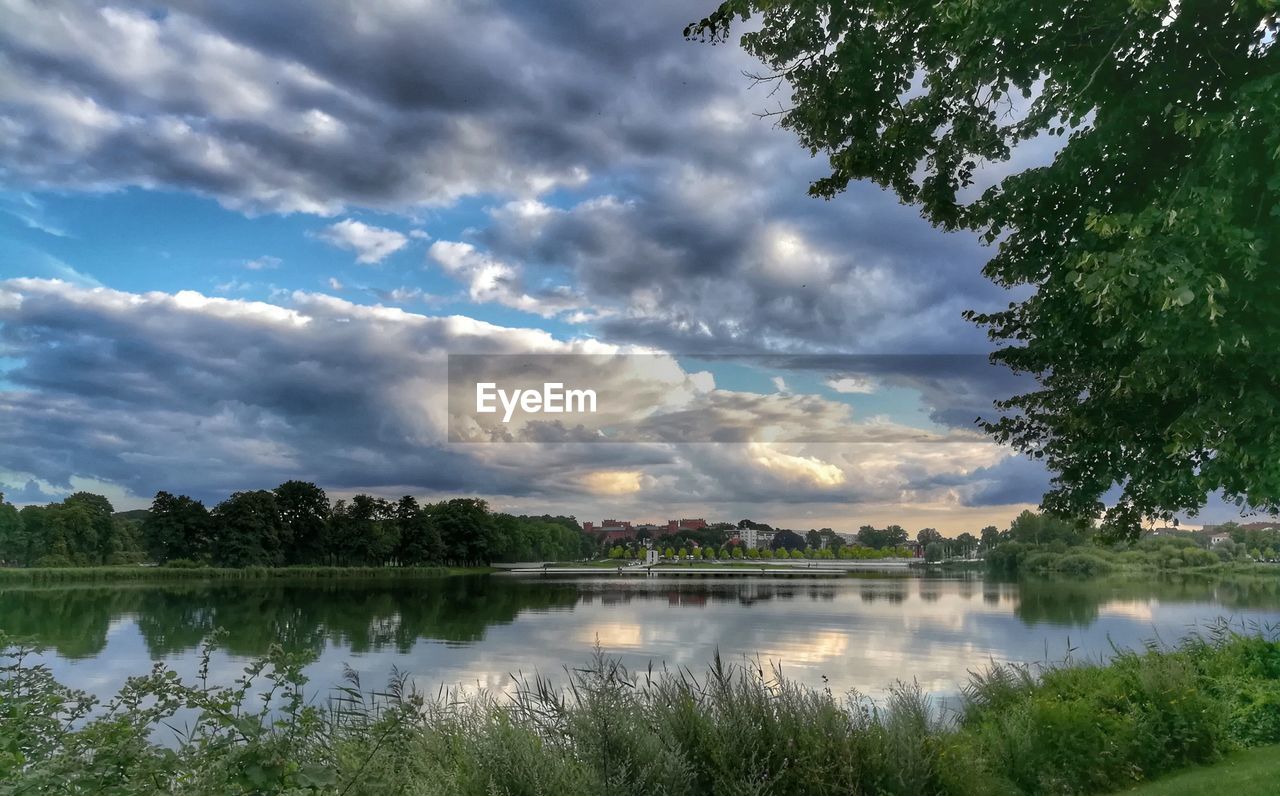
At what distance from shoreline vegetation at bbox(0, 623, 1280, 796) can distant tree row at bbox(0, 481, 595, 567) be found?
2548 inches

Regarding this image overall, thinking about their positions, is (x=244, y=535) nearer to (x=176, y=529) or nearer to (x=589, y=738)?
(x=176, y=529)

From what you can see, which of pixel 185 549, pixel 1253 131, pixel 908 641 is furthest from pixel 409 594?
pixel 1253 131

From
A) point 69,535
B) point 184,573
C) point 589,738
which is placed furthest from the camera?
point 184,573

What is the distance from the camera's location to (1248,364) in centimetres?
657

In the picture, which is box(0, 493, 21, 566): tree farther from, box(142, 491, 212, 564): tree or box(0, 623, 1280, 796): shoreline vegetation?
box(0, 623, 1280, 796): shoreline vegetation

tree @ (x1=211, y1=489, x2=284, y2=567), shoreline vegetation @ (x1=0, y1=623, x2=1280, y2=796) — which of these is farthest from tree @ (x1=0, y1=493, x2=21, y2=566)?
shoreline vegetation @ (x1=0, y1=623, x2=1280, y2=796)

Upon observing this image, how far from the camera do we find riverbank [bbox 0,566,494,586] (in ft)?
189

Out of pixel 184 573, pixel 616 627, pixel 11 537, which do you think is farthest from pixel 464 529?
pixel 616 627

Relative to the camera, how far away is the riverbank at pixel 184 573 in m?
57.8

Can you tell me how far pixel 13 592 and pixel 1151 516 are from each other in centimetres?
6595

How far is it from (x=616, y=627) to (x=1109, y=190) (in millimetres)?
25860

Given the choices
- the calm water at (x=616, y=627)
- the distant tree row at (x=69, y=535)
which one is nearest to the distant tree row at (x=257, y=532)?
the distant tree row at (x=69, y=535)

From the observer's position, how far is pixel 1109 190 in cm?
813

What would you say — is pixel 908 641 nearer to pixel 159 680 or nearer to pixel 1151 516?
pixel 1151 516
